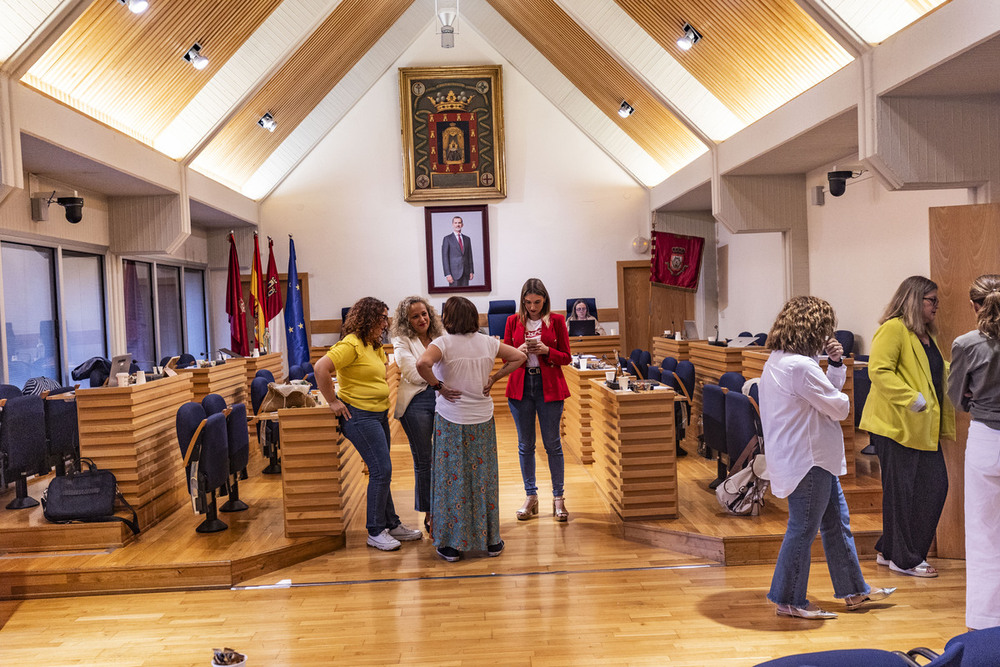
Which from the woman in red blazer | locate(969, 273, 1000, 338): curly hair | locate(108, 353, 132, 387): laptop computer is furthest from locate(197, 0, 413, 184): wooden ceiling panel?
locate(969, 273, 1000, 338): curly hair

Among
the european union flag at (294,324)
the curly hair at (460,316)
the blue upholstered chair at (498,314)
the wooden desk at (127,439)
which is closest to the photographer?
the curly hair at (460,316)

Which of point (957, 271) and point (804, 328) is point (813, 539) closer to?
point (804, 328)

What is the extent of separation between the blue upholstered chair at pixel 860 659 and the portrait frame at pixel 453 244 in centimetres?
1145

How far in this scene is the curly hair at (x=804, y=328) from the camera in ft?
11.1

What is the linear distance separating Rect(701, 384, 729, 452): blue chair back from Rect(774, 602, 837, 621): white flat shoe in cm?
178

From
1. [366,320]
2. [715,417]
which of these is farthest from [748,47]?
[366,320]

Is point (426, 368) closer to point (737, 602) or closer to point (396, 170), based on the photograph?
point (737, 602)

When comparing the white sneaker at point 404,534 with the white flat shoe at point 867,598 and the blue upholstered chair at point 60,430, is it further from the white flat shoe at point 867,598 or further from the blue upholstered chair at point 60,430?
the blue upholstered chair at point 60,430

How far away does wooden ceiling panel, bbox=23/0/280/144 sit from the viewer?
6.11 meters

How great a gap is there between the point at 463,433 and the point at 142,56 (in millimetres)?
4895

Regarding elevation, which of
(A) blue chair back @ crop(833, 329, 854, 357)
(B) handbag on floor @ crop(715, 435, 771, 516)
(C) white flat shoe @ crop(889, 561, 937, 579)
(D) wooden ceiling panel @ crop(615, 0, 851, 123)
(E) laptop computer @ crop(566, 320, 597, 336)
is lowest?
(C) white flat shoe @ crop(889, 561, 937, 579)

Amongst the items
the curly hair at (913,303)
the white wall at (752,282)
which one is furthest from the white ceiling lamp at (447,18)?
the curly hair at (913,303)

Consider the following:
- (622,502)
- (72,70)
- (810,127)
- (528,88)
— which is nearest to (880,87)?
(810,127)

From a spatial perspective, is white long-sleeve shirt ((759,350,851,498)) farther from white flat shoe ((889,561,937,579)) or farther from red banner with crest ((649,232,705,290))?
red banner with crest ((649,232,705,290))
